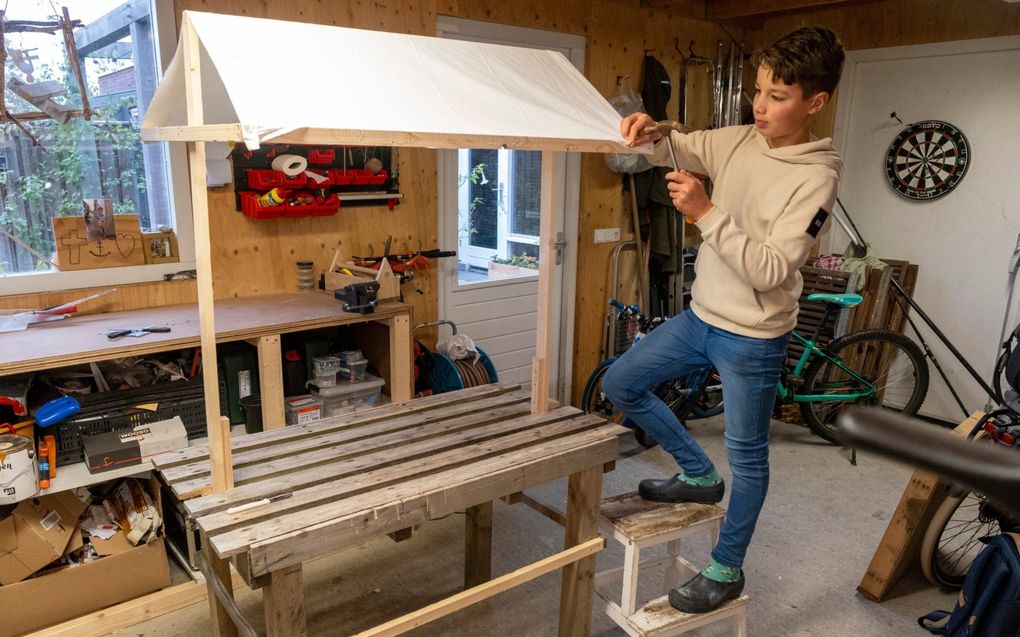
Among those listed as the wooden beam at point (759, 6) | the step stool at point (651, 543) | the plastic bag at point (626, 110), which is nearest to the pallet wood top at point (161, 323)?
the step stool at point (651, 543)

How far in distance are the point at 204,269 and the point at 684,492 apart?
154cm

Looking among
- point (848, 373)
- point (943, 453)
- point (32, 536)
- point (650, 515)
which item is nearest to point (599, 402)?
point (848, 373)

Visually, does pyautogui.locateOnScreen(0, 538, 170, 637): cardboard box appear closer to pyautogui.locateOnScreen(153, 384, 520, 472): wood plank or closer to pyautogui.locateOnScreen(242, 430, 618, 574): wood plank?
pyautogui.locateOnScreen(153, 384, 520, 472): wood plank

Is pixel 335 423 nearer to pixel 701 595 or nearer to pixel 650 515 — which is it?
pixel 650 515

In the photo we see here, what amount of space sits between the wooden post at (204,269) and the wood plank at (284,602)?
0.27m

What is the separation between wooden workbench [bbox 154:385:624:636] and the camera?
1.46 metres

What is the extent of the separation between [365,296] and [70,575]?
4.51 ft

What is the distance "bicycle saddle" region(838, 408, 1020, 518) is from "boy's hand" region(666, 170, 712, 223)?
3.86ft

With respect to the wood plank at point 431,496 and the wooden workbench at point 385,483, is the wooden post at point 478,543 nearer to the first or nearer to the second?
the wooden workbench at point 385,483

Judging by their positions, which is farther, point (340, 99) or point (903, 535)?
point (903, 535)

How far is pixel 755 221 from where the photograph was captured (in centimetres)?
182

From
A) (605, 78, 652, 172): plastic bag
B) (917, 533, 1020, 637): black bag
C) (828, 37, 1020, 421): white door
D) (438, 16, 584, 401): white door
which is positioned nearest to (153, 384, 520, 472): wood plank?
(438, 16, 584, 401): white door

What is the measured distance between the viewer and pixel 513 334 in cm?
412

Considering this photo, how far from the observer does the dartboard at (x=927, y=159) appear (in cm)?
428
